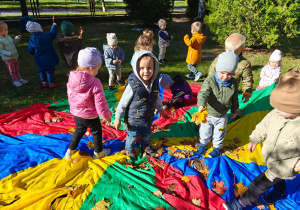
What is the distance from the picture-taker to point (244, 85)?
4.04 m

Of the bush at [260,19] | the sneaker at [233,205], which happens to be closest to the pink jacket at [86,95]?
the sneaker at [233,205]

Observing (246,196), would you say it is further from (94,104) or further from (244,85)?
(94,104)

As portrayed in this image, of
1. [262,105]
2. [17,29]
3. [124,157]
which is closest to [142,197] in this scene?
[124,157]

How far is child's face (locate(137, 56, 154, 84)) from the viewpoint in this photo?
2859 mm

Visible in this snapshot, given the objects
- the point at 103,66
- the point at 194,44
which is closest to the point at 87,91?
the point at 194,44

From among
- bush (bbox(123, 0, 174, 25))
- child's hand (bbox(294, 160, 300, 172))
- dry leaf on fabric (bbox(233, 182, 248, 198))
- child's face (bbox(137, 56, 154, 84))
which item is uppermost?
bush (bbox(123, 0, 174, 25))

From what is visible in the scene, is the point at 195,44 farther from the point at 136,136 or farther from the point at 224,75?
the point at 136,136

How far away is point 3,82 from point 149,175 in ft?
19.8

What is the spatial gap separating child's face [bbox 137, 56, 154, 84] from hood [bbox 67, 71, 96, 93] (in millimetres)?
694

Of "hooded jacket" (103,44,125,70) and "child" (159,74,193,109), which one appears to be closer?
"child" (159,74,193,109)

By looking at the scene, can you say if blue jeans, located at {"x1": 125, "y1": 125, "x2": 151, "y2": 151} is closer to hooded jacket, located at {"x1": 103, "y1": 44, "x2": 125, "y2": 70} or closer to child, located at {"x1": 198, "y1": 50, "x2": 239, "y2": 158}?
child, located at {"x1": 198, "y1": 50, "x2": 239, "y2": 158}

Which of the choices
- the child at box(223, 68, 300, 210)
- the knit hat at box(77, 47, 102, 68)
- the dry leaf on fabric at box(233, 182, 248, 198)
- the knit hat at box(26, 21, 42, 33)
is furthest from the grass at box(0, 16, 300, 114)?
the child at box(223, 68, 300, 210)

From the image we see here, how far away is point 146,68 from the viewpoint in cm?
288

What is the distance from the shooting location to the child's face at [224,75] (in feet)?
9.78
